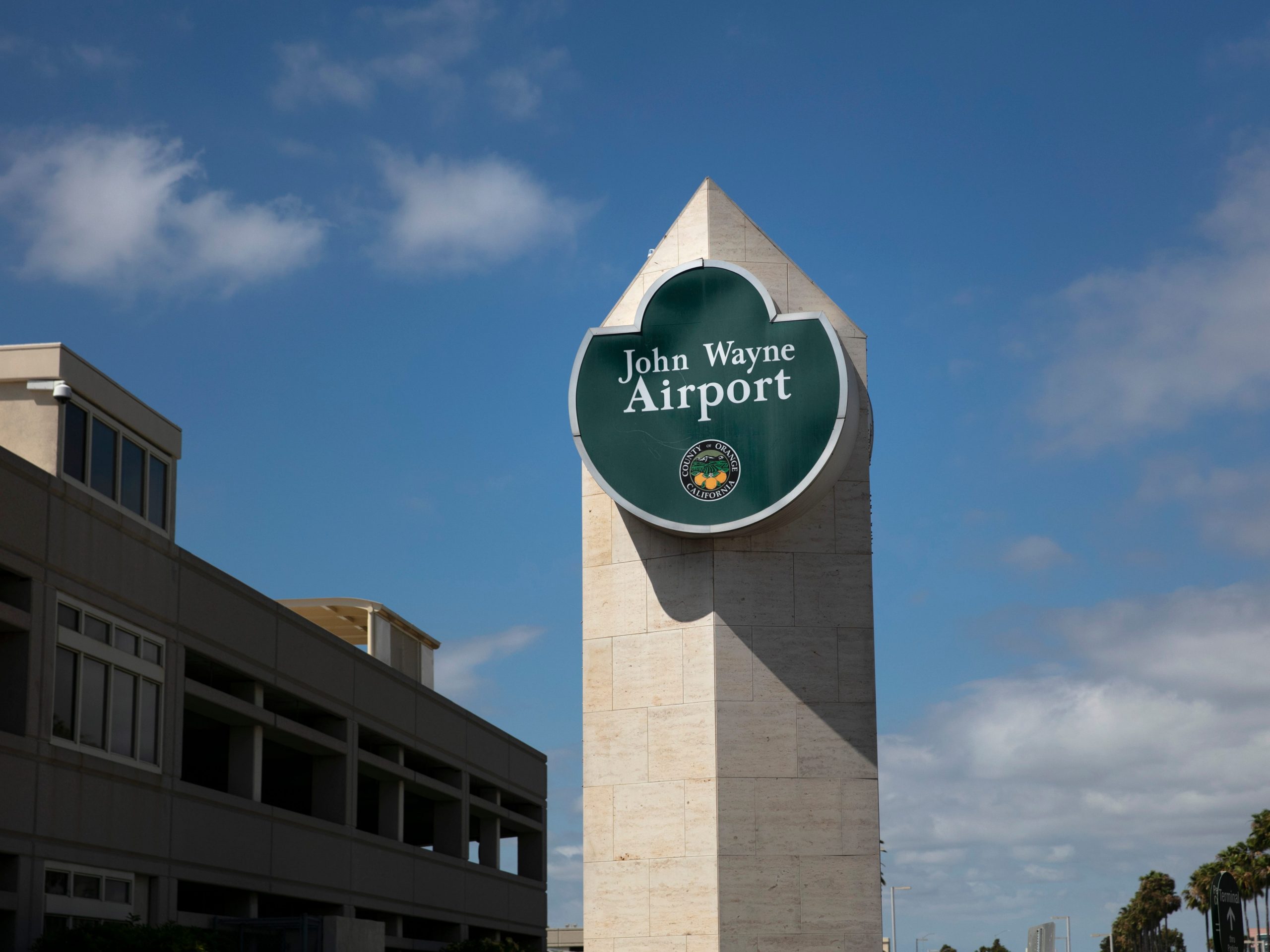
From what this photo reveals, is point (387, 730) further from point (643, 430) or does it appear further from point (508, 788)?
point (643, 430)

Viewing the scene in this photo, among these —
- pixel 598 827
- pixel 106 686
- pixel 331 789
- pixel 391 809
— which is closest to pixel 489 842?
pixel 391 809

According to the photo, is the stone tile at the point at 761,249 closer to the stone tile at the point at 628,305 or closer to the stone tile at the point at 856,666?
the stone tile at the point at 628,305

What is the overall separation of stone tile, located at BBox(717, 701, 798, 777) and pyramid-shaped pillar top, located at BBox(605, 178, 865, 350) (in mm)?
7504

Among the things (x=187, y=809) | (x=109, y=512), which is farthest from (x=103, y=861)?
(x=109, y=512)

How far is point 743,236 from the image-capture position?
98.5 ft

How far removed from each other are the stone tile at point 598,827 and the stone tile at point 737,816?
2.23 meters

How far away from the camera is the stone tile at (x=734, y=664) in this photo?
27.5 m

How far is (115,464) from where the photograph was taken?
41.3 m

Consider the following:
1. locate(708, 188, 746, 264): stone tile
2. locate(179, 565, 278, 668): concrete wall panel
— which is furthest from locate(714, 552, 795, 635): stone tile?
locate(179, 565, 278, 668): concrete wall panel

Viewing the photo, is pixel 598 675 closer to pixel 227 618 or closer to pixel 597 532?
pixel 597 532

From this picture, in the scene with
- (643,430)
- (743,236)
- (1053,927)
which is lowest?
(1053,927)

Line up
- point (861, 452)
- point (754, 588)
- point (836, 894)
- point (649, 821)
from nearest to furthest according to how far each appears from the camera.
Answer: point (836, 894), point (649, 821), point (754, 588), point (861, 452)

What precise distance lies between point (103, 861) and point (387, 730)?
21.4m

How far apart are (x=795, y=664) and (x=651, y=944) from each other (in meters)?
5.63
